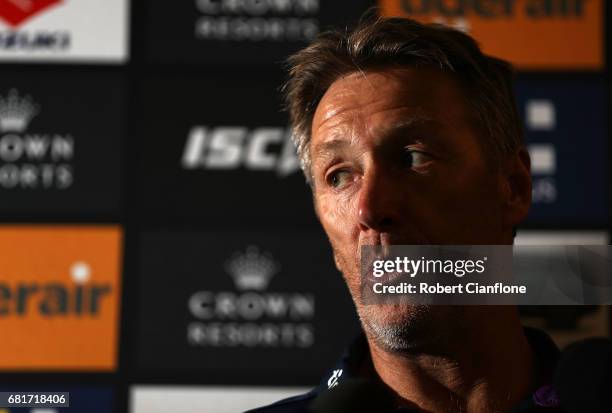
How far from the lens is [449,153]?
775mm

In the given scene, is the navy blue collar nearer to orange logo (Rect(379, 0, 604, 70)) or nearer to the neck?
the neck

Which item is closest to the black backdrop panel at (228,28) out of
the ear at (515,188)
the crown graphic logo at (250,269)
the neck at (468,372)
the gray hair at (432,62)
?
the crown graphic logo at (250,269)

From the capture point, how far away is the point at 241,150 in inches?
56.3

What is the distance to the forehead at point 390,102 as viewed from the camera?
0.78 metres

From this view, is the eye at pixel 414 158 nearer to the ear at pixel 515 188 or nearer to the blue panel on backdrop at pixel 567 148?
the ear at pixel 515 188

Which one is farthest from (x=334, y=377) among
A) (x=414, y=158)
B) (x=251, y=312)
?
(x=251, y=312)

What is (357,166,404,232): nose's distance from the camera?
673 mm

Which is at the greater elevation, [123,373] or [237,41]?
[237,41]

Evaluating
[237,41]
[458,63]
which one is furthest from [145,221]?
[458,63]

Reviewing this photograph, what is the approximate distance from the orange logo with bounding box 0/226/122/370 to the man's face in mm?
665

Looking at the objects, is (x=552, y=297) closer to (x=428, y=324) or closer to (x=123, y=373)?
→ (x=428, y=324)

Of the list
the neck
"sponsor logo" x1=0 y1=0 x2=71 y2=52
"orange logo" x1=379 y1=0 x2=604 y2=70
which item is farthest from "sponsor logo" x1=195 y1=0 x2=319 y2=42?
the neck

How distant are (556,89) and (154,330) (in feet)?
2.75

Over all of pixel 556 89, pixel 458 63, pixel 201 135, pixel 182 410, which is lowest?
pixel 182 410
